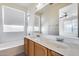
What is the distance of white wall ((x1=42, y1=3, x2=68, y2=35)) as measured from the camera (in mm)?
1210

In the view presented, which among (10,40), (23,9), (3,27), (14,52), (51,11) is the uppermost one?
(23,9)

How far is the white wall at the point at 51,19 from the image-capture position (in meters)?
1.21

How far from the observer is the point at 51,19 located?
4.37 feet

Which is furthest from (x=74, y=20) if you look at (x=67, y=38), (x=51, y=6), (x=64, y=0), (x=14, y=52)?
(x=14, y=52)

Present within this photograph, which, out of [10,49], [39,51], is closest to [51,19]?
[39,51]

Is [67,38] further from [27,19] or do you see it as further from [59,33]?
[27,19]

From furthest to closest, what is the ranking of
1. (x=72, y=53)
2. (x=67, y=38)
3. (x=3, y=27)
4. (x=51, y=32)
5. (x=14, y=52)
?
(x=3, y=27)
(x=14, y=52)
(x=51, y=32)
(x=67, y=38)
(x=72, y=53)

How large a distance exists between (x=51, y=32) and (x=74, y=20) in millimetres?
476

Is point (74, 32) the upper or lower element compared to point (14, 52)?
upper

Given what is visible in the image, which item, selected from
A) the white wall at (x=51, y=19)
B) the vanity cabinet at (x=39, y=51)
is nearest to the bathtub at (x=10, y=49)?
the vanity cabinet at (x=39, y=51)

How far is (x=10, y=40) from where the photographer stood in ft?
8.13

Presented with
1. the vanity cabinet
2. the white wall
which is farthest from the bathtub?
the white wall

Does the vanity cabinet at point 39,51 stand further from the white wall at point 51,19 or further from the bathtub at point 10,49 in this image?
the bathtub at point 10,49

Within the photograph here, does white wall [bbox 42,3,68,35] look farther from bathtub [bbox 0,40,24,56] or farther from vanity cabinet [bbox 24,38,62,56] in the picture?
bathtub [bbox 0,40,24,56]
